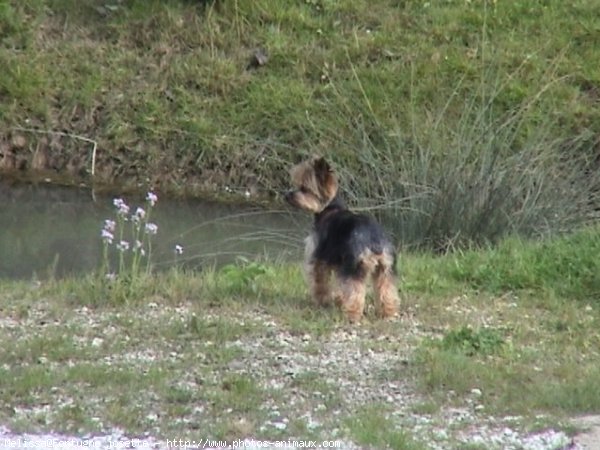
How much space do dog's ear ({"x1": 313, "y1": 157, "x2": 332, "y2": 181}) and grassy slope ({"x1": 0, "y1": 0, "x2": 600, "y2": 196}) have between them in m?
6.08

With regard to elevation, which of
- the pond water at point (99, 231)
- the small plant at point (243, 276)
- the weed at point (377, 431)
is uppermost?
the small plant at point (243, 276)

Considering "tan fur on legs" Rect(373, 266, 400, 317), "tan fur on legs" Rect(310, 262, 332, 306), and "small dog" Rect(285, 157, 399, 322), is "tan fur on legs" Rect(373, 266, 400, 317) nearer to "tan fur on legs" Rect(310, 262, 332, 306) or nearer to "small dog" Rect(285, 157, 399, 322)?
"small dog" Rect(285, 157, 399, 322)

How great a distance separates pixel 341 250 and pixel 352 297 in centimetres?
33

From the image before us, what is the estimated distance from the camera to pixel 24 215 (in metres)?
15.3

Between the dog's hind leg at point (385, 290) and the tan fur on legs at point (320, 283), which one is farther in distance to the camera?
the tan fur on legs at point (320, 283)

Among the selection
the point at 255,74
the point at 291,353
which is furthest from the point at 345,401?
the point at 255,74

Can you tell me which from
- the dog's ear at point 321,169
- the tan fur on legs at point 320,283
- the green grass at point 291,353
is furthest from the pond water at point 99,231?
the dog's ear at point 321,169

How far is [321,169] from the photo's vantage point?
9875mm

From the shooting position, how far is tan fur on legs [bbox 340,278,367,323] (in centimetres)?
958

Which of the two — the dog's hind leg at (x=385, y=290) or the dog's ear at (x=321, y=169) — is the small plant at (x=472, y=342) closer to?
the dog's hind leg at (x=385, y=290)

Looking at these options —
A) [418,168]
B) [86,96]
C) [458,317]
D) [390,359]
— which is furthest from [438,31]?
[390,359]

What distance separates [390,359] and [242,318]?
4.08ft

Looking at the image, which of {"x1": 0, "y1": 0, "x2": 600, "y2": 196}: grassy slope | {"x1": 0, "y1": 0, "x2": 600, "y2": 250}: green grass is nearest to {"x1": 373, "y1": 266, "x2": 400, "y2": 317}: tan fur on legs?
{"x1": 0, "y1": 0, "x2": 600, "y2": 250}: green grass

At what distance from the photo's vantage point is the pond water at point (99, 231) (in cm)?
1332
